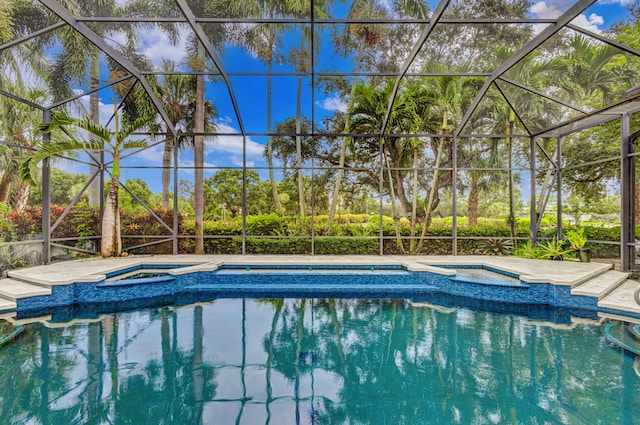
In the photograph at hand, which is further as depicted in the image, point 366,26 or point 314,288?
point 366,26

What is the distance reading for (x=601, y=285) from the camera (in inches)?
219

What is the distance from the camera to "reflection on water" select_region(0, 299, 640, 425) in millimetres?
2529

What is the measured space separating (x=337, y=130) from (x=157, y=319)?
8809 millimetres

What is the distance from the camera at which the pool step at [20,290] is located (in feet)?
16.1

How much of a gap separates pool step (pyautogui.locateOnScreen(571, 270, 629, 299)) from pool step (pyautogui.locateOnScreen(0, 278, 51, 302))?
28.3ft

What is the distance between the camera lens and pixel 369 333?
4.27m

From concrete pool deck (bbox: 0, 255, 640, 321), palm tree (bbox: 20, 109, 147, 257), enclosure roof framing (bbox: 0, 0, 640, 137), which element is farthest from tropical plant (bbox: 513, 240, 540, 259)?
palm tree (bbox: 20, 109, 147, 257)

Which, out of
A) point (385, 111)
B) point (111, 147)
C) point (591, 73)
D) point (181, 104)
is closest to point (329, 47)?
point (385, 111)

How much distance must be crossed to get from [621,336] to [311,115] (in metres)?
8.07

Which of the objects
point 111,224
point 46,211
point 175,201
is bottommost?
point 111,224

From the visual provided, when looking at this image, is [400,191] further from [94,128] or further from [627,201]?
[94,128]

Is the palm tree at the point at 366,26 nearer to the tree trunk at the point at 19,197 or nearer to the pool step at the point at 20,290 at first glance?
the pool step at the point at 20,290

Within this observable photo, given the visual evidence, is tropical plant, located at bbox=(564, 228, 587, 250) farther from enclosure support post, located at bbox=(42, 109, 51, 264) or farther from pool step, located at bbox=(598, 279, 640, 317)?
enclosure support post, located at bbox=(42, 109, 51, 264)

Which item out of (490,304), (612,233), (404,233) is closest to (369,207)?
(404,233)
